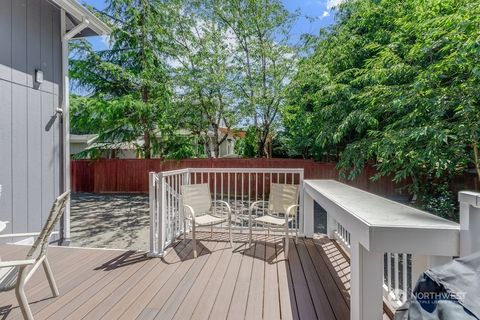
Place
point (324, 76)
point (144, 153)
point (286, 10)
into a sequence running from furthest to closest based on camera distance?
point (144, 153), point (286, 10), point (324, 76)

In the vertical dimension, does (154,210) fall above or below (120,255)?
above

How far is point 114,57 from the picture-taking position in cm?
1071

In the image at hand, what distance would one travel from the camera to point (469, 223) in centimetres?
136

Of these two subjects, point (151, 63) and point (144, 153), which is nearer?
point (151, 63)

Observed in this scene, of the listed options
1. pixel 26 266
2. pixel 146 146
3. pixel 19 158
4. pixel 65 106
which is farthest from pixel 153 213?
pixel 146 146

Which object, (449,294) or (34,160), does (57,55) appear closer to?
(34,160)

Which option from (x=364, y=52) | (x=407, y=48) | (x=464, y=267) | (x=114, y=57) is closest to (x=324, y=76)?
(x=364, y=52)

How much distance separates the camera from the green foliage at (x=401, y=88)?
412 cm

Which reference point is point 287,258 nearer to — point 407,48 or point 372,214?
point 372,214

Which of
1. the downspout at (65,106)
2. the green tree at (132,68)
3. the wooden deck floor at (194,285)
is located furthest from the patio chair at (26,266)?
the green tree at (132,68)

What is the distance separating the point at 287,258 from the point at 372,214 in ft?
6.21

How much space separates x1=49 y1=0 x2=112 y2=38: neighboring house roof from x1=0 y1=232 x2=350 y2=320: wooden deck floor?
338cm

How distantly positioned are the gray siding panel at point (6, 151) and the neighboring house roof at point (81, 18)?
54.8 inches

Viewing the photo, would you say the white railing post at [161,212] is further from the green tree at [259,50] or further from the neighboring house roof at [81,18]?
the green tree at [259,50]
